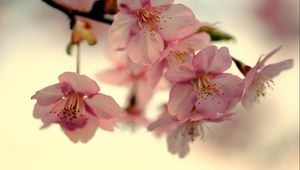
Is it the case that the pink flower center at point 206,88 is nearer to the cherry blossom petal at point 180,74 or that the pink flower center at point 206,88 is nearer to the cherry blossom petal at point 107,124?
the cherry blossom petal at point 180,74

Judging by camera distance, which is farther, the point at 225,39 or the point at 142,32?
the point at 225,39

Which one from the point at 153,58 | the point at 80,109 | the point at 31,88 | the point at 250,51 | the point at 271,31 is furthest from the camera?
the point at 271,31

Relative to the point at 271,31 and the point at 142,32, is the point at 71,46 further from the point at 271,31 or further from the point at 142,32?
the point at 271,31

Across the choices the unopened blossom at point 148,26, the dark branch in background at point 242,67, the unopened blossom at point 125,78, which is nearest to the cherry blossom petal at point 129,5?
the unopened blossom at point 148,26

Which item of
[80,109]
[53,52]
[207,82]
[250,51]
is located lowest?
[53,52]

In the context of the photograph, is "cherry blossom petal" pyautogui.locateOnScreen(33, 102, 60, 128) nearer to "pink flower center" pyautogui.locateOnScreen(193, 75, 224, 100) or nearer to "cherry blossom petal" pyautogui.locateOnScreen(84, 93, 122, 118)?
"cherry blossom petal" pyautogui.locateOnScreen(84, 93, 122, 118)

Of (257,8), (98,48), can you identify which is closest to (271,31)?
(257,8)
